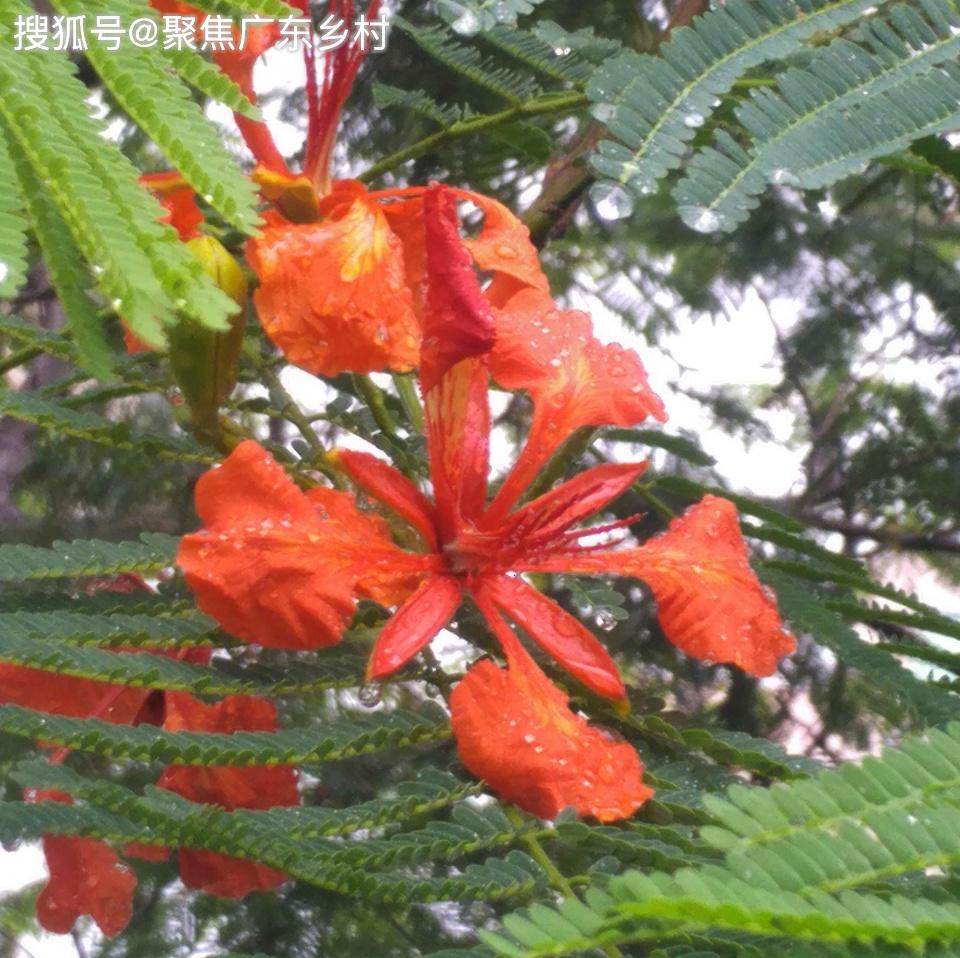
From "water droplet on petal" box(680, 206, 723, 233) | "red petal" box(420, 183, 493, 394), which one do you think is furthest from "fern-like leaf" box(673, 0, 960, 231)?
"red petal" box(420, 183, 493, 394)

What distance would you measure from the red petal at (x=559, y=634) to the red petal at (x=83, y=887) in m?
0.43

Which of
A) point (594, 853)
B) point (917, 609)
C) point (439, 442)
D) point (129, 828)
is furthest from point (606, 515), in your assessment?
point (129, 828)

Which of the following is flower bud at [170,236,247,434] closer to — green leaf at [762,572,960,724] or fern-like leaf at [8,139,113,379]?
fern-like leaf at [8,139,113,379]

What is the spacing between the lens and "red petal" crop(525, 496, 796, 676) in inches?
38.1

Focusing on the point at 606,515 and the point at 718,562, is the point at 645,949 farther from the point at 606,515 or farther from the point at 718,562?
the point at 606,515

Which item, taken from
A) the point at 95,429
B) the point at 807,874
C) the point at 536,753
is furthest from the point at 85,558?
the point at 807,874

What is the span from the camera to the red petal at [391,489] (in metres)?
0.94

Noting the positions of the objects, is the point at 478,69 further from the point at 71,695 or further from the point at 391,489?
the point at 71,695

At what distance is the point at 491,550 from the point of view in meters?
0.94

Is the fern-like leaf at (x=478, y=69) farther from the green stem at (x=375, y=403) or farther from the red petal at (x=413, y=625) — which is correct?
the red petal at (x=413, y=625)

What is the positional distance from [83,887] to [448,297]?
609mm

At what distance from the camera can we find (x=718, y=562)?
100 cm

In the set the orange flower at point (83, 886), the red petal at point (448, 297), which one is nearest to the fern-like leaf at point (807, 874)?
the red petal at point (448, 297)

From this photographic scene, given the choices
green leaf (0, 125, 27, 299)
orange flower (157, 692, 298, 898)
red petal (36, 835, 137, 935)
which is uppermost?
green leaf (0, 125, 27, 299)
